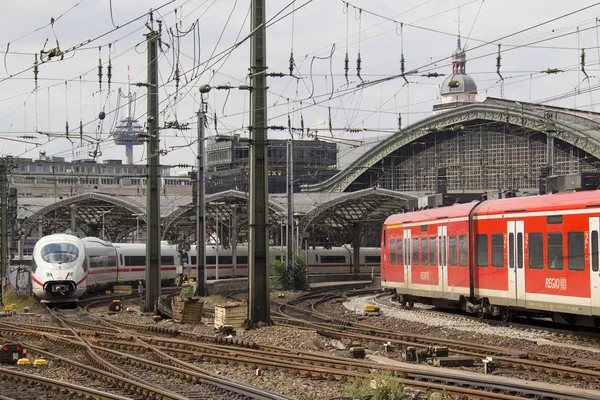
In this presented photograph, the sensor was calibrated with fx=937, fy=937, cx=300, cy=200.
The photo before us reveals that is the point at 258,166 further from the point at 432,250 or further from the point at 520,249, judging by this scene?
the point at 432,250

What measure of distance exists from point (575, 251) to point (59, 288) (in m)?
26.7

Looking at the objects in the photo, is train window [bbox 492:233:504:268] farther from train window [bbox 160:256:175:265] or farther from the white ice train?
train window [bbox 160:256:175:265]

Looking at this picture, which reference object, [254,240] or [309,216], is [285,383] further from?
[309,216]

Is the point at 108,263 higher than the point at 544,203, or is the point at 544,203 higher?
the point at 544,203

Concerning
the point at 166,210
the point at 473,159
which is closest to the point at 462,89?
the point at 473,159

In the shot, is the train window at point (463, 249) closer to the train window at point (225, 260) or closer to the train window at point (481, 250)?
the train window at point (481, 250)

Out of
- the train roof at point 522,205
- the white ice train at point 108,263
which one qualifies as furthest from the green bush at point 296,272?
the train roof at point 522,205

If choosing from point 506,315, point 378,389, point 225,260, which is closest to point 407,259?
point 506,315

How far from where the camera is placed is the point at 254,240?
24922 millimetres

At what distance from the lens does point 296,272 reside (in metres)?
53.4

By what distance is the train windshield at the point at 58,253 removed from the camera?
42.6 metres

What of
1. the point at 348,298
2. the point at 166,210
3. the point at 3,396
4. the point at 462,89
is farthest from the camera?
the point at 462,89

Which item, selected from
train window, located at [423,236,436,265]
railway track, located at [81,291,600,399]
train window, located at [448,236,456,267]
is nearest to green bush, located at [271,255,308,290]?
train window, located at [423,236,436,265]

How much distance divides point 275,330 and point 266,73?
673 cm
